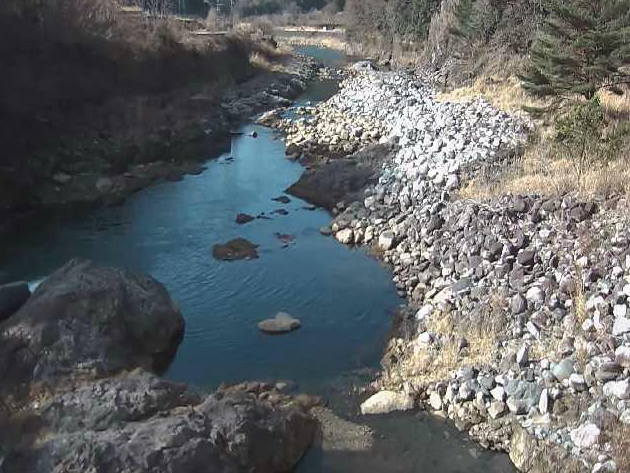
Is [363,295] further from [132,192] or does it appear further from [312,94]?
[312,94]

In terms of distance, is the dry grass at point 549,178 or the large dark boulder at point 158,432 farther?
the dry grass at point 549,178

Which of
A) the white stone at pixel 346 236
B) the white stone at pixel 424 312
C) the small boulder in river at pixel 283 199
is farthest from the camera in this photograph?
the small boulder in river at pixel 283 199

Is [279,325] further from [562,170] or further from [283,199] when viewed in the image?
[283,199]

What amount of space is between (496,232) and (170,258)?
7479 millimetres

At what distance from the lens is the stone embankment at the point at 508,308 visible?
8398 millimetres

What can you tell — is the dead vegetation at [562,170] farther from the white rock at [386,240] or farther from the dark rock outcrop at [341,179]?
the dark rock outcrop at [341,179]

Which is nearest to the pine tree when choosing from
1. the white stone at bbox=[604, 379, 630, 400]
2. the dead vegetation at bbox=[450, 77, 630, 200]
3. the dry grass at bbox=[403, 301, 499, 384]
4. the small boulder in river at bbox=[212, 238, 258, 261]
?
the dead vegetation at bbox=[450, 77, 630, 200]

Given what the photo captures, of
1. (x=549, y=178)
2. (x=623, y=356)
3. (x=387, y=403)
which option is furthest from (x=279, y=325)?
(x=549, y=178)

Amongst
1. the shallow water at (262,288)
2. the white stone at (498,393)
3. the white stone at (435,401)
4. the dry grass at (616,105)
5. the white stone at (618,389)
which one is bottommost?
the shallow water at (262,288)

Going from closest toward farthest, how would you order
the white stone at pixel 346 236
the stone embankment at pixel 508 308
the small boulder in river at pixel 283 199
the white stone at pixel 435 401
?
the stone embankment at pixel 508 308
the white stone at pixel 435 401
the white stone at pixel 346 236
the small boulder in river at pixel 283 199

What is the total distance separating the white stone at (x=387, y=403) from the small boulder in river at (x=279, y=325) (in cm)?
275

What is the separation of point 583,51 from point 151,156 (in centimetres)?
1520

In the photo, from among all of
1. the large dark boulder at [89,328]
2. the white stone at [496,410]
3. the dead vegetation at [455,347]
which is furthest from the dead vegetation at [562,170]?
the large dark boulder at [89,328]

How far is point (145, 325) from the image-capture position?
437 inches
